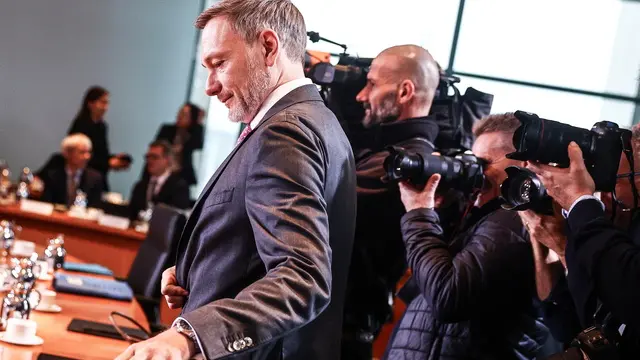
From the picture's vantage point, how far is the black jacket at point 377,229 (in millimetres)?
2729

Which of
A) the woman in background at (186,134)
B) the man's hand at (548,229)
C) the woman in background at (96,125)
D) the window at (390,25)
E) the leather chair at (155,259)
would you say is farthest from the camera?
the woman in background at (186,134)

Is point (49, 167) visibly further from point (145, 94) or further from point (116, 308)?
point (116, 308)

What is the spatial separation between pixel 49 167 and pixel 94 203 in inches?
22.1

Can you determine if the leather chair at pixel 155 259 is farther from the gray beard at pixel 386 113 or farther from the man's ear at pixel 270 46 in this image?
the man's ear at pixel 270 46

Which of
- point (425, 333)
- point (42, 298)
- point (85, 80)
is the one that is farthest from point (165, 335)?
point (85, 80)

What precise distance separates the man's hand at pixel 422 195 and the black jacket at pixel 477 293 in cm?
5

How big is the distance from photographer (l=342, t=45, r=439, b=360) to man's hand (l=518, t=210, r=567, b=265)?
0.71 m

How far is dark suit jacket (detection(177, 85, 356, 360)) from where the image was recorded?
55.3 inches

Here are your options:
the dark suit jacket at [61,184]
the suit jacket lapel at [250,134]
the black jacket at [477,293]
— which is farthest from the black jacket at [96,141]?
the suit jacket lapel at [250,134]

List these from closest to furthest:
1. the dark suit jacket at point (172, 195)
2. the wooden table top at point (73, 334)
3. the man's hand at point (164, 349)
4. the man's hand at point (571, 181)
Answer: the man's hand at point (164, 349) < the man's hand at point (571, 181) < the wooden table top at point (73, 334) < the dark suit jacket at point (172, 195)

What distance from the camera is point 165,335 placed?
53.9 inches

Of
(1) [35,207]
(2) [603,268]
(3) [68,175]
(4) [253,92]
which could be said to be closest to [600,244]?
(2) [603,268]

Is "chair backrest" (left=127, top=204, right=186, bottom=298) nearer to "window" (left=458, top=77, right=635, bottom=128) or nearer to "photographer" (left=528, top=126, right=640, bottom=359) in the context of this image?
"photographer" (left=528, top=126, right=640, bottom=359)

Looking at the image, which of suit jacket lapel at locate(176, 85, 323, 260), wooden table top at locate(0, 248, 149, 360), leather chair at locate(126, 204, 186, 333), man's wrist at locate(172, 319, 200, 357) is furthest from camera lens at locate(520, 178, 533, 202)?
leather chair at locate(126, 204, 186, 333)
